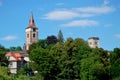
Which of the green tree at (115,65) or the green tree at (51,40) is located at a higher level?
the green tree at (51,40)

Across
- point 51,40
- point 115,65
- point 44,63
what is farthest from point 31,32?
point 115,65

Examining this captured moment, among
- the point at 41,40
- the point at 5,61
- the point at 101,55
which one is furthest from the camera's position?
the point at 41,40

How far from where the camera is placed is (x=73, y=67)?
8150cm

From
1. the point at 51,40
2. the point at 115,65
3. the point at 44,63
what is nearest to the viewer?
the point at 115,65

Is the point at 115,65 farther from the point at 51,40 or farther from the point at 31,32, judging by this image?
the point at 31,32

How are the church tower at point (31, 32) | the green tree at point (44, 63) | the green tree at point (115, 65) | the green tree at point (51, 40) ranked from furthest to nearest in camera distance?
1. the church tower at point (31, 32)
2. the green tree at point (51, 40)
3. the green tree at point (44, 63)
4. the green tree at point (115, 65)

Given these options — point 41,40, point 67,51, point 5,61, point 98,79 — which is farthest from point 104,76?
point 41,40

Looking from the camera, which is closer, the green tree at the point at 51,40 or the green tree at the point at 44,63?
the green tree at the point at 44,63

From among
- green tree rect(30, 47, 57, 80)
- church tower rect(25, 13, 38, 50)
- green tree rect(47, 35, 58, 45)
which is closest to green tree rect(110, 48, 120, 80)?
green tree rect(30, 47, 57, 80)

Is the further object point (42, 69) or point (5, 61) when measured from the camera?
point (5, 61)

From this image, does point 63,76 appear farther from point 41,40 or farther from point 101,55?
point 41,40

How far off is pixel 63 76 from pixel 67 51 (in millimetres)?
4439

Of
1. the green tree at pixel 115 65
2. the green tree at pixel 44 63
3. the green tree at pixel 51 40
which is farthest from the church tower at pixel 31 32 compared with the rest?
the green tree at pixel 115 65

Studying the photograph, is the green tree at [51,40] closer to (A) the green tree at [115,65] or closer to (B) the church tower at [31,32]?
(B) the church tower at [31,32]
